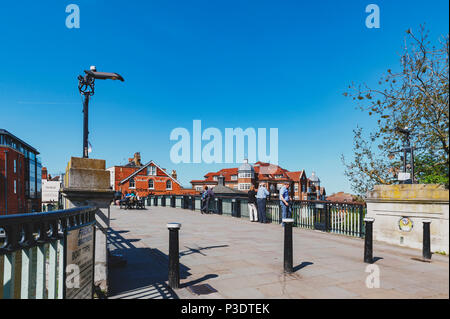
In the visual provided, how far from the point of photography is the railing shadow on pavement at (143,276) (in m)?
3.92

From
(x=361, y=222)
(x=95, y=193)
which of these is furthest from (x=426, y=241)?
(x=361, y=222)

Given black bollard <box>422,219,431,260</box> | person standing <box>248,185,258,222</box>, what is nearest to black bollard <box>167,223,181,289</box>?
black bollard <box>422,219,431,260</box>

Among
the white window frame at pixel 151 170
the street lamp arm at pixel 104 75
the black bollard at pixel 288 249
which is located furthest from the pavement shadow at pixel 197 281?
the white window frame at pixel 151 170

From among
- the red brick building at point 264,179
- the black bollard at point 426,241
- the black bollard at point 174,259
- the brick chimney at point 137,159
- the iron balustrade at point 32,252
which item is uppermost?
the brick chimney at point 137,159

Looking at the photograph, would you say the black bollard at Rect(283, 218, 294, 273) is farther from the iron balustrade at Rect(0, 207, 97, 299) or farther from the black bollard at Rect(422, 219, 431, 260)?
the black bollard at Rect(422, 219, 431, 260)

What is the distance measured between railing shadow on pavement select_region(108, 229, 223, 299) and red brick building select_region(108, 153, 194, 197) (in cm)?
4500

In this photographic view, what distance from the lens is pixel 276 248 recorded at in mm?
7180

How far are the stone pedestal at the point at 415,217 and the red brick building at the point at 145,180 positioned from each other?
166ft

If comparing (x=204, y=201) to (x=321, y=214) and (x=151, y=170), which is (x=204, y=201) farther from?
(x=151, y=170)

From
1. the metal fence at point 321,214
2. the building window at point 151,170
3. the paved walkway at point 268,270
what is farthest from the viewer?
the building window at point 151,170

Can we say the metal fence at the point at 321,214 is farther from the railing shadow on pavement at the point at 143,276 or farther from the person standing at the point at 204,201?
the railing shadow on pavement at the point at 143,276
